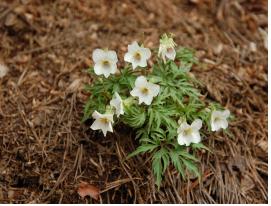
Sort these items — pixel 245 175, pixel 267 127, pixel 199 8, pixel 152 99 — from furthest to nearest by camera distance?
1. pixel 199 8
2. pixel 267 127
3. pixel 245 175
4. pixel 152 99

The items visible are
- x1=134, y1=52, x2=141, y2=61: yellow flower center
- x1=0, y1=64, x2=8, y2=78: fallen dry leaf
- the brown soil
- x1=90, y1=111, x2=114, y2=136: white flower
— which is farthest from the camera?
x1=0, y1=64, x2=8, y2=78: fallen dry leaf

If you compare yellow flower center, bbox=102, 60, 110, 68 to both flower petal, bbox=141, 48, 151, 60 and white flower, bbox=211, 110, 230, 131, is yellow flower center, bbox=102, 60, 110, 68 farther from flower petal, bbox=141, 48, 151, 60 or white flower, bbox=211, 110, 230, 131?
white flower, bbox=211, 110, 230, 131

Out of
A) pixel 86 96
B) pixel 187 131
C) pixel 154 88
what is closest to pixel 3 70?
pixel 86 96

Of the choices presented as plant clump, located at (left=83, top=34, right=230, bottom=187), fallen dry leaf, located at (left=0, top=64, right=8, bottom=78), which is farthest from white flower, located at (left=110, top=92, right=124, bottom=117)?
fallen dry leaf, located at (left=0, top=64, right=8, bottom=78)

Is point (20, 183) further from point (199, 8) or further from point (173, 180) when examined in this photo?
point (199, 8)

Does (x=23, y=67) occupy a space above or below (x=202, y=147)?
above

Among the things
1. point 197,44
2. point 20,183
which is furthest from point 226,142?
point 20,183
